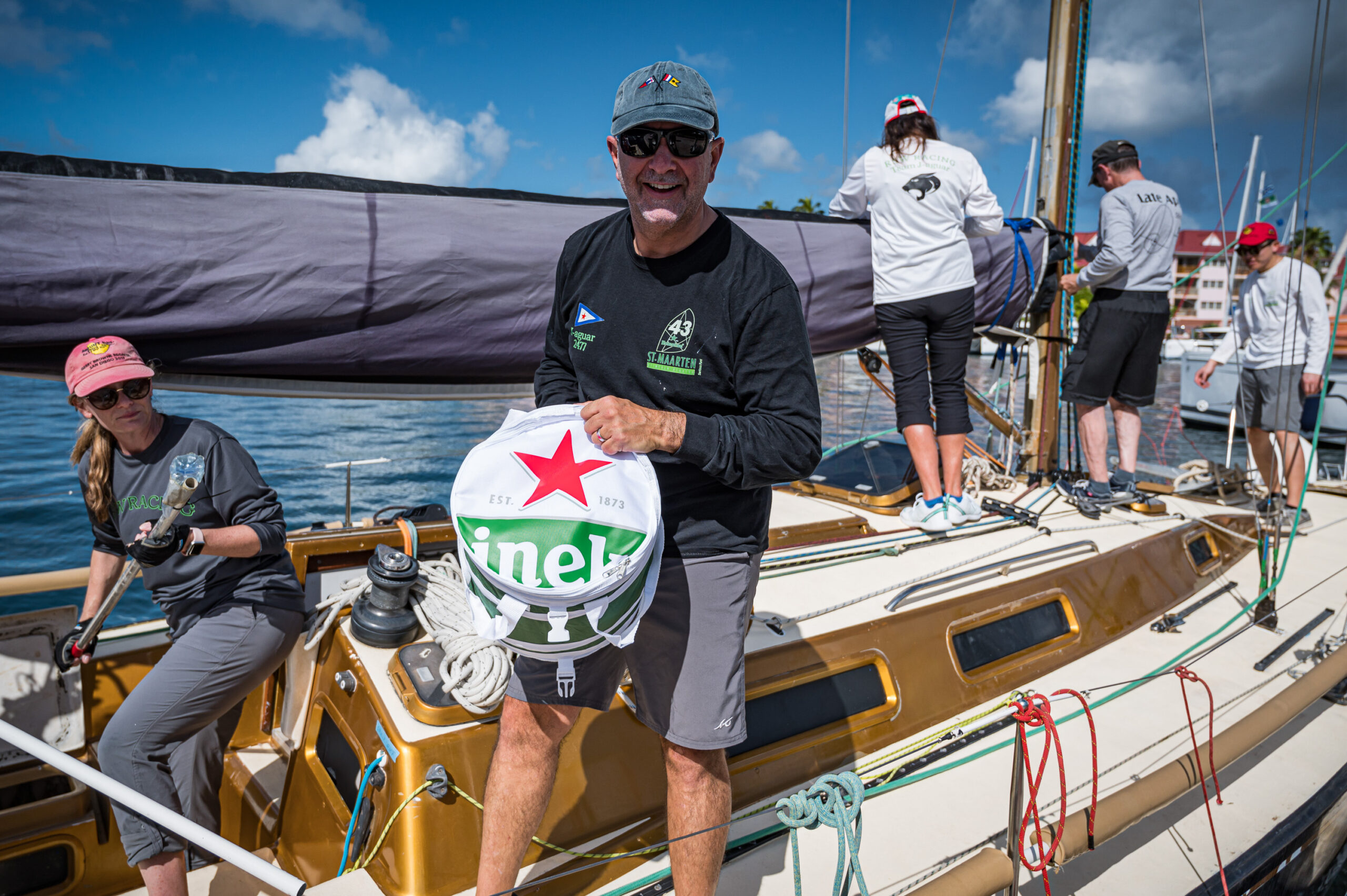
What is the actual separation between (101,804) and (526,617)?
199cm

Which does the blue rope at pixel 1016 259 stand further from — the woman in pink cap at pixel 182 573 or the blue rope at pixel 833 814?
the woman in pink cap at pixel 182 573

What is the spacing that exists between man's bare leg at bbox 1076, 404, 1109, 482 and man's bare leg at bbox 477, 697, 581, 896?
360 centimetres

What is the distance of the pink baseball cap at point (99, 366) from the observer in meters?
1.84

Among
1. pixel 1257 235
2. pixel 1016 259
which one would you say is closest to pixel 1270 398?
pixel 1257 235

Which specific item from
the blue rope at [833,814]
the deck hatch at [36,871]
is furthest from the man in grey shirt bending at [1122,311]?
the deck hatch at [36,871]

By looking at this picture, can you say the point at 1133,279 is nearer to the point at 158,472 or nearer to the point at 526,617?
the point at 526,617

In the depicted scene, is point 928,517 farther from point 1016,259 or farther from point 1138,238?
point 1138,238

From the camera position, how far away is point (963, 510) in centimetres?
369

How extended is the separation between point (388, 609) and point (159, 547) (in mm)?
562

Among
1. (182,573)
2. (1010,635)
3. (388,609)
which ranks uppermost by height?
(182,573)

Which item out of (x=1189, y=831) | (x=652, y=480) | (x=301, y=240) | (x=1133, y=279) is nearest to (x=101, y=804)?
(x=301, y=240)

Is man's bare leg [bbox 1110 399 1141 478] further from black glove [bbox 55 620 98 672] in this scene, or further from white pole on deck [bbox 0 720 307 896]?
black glove [bbox 55 620 98 672]

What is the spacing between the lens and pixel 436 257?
85.5 inches

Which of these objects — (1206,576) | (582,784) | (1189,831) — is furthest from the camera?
(1206,576)
